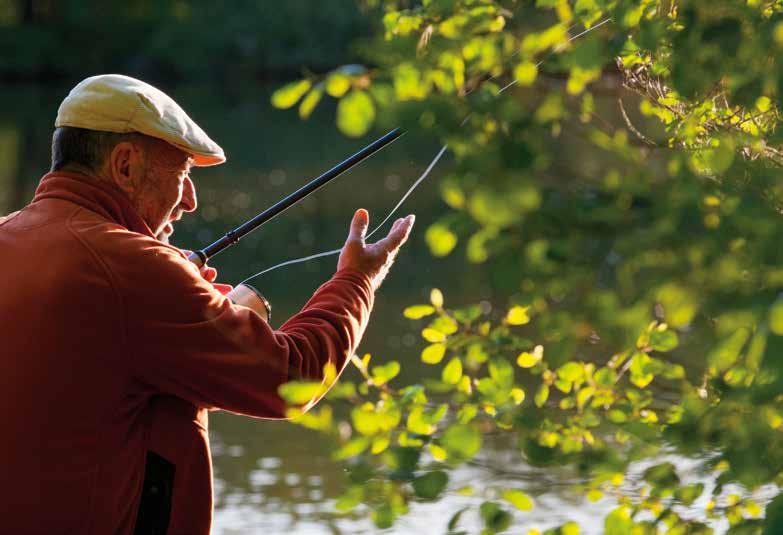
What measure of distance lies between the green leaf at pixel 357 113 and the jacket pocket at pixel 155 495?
1.07m

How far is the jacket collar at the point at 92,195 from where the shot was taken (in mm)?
2389

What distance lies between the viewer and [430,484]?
1502mm

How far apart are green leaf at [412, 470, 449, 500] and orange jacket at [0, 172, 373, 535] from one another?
849mm

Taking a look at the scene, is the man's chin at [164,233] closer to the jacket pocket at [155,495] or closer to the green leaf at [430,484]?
the jacket pocket at [155,495]

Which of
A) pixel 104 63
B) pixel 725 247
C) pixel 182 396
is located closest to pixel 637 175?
pixel 725 247

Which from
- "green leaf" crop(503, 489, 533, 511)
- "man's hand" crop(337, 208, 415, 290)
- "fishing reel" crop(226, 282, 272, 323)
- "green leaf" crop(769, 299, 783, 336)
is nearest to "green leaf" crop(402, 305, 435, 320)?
"man's hand" crop(337, 208, 415, 290)

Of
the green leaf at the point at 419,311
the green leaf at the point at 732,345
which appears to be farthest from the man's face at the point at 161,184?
the green leaf at the point at 732,345

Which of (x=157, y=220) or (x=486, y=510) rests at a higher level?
(x=157, y=220)

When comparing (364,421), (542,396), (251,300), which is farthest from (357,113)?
(251,300)

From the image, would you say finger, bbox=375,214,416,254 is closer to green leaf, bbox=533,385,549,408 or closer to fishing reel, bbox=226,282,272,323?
fishing reel, bbox=226,282,272,323

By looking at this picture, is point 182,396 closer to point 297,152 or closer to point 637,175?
point 637,175

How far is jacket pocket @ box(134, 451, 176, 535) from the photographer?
92.3 inches

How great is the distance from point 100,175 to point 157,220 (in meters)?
0.15

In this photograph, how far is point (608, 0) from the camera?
1.90 meters
